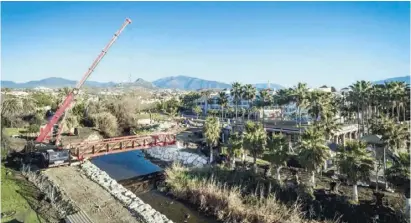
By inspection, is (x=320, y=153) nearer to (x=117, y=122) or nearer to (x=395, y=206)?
(x=395, y=206)

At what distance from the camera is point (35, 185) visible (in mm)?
22828

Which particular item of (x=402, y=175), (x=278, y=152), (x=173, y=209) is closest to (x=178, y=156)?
(x=173, y=209)

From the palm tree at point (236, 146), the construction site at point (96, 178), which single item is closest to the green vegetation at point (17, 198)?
the construction site at point (96, 178)

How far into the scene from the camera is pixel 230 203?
2122cm

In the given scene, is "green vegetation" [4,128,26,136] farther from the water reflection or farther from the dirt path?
the dirt path

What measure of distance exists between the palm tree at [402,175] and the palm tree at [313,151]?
4731mm

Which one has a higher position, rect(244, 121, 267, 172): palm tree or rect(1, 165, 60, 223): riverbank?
rect(244, 121, 267, 172): palm tree

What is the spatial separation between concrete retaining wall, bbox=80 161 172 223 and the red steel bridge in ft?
6.87

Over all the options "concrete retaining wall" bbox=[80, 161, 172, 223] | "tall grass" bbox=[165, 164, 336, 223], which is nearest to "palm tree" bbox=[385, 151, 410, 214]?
"tall grass" bbox=[165, 164, 336, 223]

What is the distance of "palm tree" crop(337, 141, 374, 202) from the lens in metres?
21.8

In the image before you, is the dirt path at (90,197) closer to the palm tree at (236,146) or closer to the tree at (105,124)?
the palm tree at (236,146)

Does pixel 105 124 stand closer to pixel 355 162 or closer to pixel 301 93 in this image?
pixel 301 93

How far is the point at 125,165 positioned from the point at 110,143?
4852 mm

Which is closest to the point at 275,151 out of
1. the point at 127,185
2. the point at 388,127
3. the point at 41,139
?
the point at 388,127
